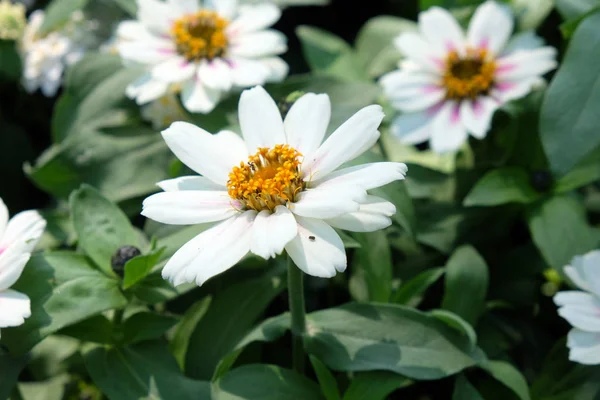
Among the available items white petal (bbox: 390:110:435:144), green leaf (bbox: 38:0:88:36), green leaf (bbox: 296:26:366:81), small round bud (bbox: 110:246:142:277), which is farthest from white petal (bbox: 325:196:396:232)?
green leaf (bbox: 38:0:88:36)

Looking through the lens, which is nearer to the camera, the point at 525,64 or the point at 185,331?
the point at 185,331

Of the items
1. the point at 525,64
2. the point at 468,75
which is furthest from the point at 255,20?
the point at 525,64

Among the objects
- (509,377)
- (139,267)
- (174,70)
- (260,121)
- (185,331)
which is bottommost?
(185,331)

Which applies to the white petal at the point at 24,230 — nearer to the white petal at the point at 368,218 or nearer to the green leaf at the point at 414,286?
the white petal at the point at 368,218

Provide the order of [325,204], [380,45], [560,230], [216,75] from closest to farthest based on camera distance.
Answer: [325,204] → [560,230] → [216,75] → [380,45]

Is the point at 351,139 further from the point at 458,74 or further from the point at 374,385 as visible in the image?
the point at 458,74

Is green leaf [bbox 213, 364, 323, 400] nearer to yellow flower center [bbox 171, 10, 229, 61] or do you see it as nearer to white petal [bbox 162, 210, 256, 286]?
white petal [bbox 162, 210, 256, 286]

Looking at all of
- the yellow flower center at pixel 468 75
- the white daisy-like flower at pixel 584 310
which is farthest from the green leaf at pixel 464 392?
the yellow flower center at pixel 468 75
